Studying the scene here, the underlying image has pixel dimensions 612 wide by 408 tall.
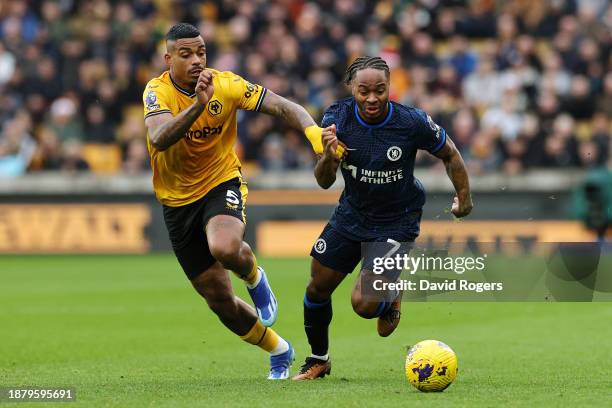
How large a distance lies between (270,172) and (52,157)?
13.3 ft

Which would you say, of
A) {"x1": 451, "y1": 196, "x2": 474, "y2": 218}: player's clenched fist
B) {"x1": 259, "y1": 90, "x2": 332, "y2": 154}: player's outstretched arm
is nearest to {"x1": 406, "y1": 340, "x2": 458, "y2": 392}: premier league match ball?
{"x1": 451, "y1": 196, "x2": 474, "y2": 218}: player's clenched fist

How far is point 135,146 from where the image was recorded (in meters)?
23.3

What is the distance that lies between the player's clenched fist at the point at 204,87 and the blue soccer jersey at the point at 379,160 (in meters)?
0.96

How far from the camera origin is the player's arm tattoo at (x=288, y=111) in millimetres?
8977

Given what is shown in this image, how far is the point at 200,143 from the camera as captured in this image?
9.27 metres

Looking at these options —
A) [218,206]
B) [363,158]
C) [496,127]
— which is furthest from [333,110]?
[496,127]

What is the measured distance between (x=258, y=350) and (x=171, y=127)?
3.43 meters

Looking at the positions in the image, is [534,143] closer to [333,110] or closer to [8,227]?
[8,227]

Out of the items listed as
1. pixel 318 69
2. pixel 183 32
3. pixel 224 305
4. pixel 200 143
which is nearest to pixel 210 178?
pixel 200 143

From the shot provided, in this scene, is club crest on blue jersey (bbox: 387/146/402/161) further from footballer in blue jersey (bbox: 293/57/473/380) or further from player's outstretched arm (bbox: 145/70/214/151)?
player's outstretched arm (bbox: 145/70/214/151)

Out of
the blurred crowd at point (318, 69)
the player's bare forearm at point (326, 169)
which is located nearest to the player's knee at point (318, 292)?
the player's bare forearm at point (326, 169)

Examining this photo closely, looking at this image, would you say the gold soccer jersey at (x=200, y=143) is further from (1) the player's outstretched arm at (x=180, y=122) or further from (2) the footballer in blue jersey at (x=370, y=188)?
(2) the footballer in blue jersey at (x=370, y=188)

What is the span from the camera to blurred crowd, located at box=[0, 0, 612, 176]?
2239cm

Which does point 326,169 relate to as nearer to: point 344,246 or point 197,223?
point 344,246
